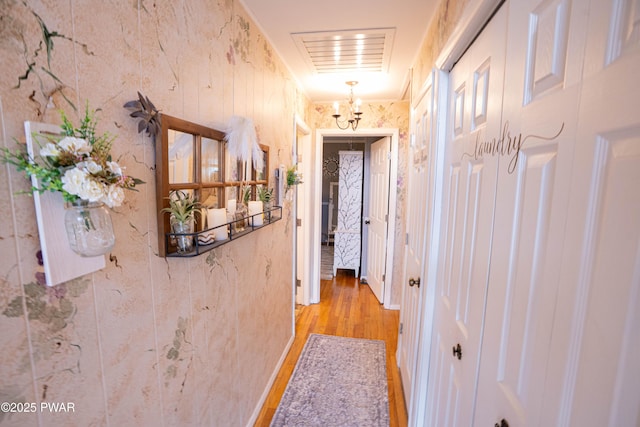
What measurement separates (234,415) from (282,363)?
2.98ft

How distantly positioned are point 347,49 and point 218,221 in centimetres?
160

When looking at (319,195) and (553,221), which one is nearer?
(553,221)

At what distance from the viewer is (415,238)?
1.97 m

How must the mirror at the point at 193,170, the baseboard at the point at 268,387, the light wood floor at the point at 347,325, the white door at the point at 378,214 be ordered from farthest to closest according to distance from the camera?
the white door at the point at 378,214, the light wood floor at the point at 347,325, the baseboard at the point at 268,387, the mirror at the point at 193,170

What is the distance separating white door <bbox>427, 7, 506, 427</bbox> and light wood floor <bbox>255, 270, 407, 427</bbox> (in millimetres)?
852

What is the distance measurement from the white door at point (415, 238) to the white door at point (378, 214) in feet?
3.78

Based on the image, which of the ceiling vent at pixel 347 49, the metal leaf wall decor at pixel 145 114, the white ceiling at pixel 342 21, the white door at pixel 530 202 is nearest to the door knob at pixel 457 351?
the white door at pixel 530 202

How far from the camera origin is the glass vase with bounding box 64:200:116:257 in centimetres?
63

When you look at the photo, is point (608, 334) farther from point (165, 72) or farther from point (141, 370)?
point (165, 72)

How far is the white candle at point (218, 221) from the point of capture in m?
1.15

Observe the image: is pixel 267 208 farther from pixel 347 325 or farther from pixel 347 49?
pixel 347 325

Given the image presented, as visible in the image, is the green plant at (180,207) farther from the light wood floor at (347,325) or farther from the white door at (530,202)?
the light wood floor at (347,325)

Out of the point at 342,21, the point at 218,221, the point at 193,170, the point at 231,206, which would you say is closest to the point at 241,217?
the point at 231,206

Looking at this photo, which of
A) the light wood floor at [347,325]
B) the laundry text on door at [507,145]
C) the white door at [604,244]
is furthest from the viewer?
the light wood floor at [347,325]
